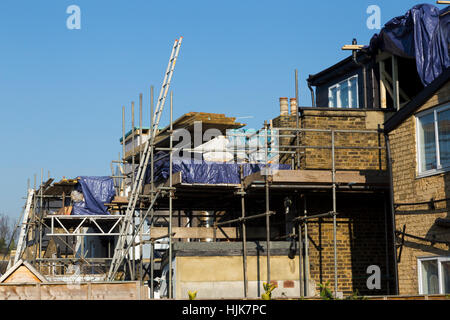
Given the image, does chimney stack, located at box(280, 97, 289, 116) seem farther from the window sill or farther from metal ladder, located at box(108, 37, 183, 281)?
the window sill

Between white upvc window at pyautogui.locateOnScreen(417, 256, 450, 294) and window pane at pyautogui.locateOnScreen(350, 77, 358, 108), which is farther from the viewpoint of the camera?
window pane at pyautogui.locateOnScreen(350, 77, 358, 108)

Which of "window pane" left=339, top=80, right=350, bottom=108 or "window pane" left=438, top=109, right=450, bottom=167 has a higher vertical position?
"window pane" left=339, top=80, right=350, bottom=108

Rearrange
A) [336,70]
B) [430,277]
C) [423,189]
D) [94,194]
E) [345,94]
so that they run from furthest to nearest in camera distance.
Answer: [94,194], [336,70], [345,94], [423,189], [430,277]

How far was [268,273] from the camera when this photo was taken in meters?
18.9

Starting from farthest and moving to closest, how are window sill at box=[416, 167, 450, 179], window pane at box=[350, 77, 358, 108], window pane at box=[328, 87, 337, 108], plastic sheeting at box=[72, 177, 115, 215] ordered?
1. plastic sheeting at box=[72, 177, 115, 215]
2. window pane at box=[328, 87, 337, 108]
3. window pane at box=[350, 77, 358, 108]
4. window sill at box=[416, 167, 450, 179]

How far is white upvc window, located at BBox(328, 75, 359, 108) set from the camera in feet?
84.3

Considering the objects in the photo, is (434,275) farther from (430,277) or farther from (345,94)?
(345,94)

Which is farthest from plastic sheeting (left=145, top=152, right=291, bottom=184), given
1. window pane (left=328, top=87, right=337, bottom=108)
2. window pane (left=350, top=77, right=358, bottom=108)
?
window pane (left=328, top=87, right=337, bottom=108)

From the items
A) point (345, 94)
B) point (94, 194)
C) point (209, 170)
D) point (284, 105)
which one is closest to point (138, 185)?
point (209, 170)

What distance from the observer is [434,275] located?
53.5ft

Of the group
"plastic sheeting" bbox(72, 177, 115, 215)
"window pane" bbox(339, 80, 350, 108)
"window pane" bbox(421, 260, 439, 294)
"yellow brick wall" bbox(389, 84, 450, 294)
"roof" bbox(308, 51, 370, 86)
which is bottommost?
"window pane" bbox(421, 260, 439, 294)

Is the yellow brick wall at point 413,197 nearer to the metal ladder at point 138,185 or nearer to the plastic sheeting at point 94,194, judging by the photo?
the metal ladder at point 138,185

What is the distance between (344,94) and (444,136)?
425 inches
